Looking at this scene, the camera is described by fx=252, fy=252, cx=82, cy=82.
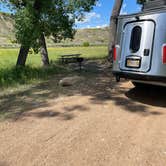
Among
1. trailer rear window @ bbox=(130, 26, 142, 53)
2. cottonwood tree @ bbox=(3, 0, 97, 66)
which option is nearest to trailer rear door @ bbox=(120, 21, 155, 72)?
trailer rear window @ bbox=(130, 26, 142, 53)

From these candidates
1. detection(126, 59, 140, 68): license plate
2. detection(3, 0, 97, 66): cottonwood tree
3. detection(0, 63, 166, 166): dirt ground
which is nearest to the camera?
detection(0, 63, 166, 166): dirt ground

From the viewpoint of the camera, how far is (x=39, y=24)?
10.1 metres

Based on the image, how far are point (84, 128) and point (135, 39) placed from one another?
2281mm

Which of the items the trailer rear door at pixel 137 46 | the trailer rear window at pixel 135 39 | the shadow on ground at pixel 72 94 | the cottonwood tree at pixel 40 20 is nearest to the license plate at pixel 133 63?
the trailer rear door at pixel 137 46

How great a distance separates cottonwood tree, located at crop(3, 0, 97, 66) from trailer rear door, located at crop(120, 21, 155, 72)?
5099 millimetres

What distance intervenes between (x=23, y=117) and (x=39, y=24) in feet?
20.1

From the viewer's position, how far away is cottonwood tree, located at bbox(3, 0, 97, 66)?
9.57 meters

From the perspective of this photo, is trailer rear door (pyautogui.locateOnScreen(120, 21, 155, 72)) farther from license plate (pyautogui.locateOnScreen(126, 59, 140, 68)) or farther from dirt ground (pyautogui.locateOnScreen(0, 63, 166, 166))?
dirt ground (pyautogui.locateOnScreen(0, 63, 166, 166))

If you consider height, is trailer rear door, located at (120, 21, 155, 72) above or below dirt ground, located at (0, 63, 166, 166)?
above

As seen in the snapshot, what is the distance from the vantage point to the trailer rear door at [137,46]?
4980mm

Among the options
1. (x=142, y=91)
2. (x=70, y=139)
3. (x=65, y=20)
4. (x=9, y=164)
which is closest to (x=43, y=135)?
(x=70, y=139)

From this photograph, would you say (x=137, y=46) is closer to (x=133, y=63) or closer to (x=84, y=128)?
(x=133, y=63)

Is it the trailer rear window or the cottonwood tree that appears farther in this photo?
the cottonwood tree

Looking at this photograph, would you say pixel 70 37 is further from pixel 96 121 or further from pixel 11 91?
pixel 96 121
